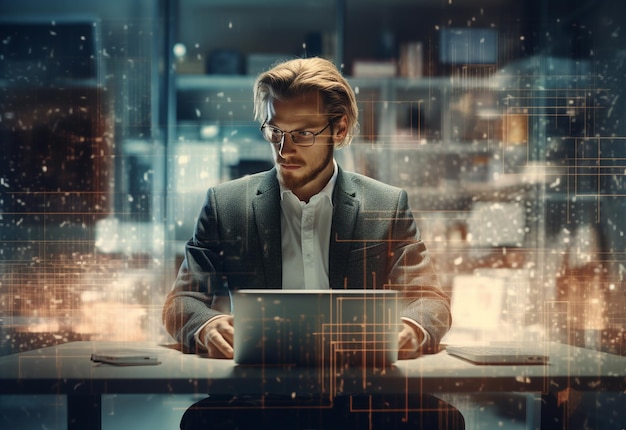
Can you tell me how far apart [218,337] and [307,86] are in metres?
0.83

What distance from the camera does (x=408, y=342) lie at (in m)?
1.46

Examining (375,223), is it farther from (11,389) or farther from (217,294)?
(11,389)

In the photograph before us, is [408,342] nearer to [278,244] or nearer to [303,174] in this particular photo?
[278,244]

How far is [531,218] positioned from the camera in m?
2.86

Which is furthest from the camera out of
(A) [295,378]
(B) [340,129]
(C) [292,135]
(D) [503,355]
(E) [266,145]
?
(E) [266,145]

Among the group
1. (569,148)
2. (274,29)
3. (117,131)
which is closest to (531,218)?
(569,148)

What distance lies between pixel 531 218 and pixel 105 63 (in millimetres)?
2011

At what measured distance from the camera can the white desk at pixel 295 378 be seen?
1230mm

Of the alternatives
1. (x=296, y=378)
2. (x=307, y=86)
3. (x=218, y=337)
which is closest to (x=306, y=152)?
(x=307, y=86)

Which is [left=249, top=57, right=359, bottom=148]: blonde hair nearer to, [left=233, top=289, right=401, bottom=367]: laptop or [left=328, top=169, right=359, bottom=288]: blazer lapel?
[left=328, top=169, right=359, bottom=288]: blazer lapel

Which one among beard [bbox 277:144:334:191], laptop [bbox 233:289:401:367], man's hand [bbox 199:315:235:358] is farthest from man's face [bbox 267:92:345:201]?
laptop [bbox 233:289:401:367]

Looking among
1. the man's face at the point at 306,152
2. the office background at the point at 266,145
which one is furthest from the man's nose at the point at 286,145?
the office background at the point at 266,145

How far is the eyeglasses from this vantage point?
6.04ft

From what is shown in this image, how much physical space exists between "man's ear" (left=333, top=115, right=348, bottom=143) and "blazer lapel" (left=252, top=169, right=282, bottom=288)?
8.6 inches
